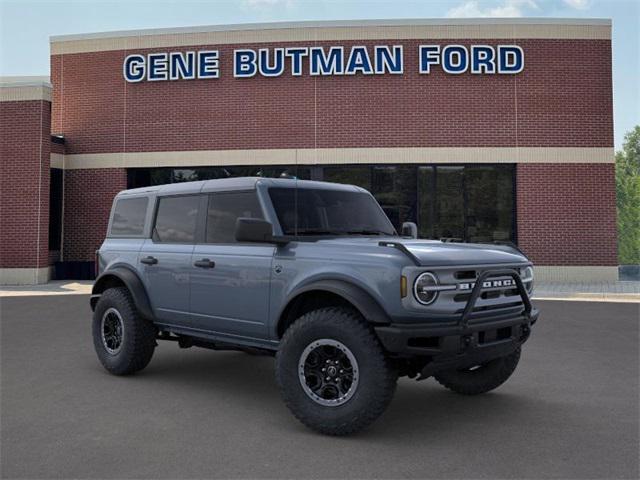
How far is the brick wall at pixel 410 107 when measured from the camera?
57.9ft

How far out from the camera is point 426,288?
412 centimetres

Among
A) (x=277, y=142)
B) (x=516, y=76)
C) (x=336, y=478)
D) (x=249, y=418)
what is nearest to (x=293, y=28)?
(x=277, y=142)

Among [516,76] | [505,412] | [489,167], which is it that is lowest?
[505,412]

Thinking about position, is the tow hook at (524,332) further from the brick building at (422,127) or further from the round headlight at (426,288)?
the brick building at (422,127)

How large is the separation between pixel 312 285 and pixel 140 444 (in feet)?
5.73

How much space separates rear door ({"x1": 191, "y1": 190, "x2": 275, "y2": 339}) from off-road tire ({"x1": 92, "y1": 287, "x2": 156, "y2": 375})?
0.92 metres

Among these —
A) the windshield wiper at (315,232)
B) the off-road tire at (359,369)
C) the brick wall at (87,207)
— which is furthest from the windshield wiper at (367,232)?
the brick wall at (87,207)

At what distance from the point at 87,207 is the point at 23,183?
217cm

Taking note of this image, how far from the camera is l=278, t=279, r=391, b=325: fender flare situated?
420 cm

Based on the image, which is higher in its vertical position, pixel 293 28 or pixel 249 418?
pixel 293 28

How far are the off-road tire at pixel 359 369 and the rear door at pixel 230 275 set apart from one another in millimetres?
589

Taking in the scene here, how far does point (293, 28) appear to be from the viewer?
59.3ft

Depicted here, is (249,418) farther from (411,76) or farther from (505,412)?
(411,76)

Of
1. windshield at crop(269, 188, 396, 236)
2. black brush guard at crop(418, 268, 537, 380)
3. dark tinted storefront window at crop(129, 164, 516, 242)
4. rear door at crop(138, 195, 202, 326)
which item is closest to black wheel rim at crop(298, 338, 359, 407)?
black brush guard at crop(418, 268, 537, 380)
